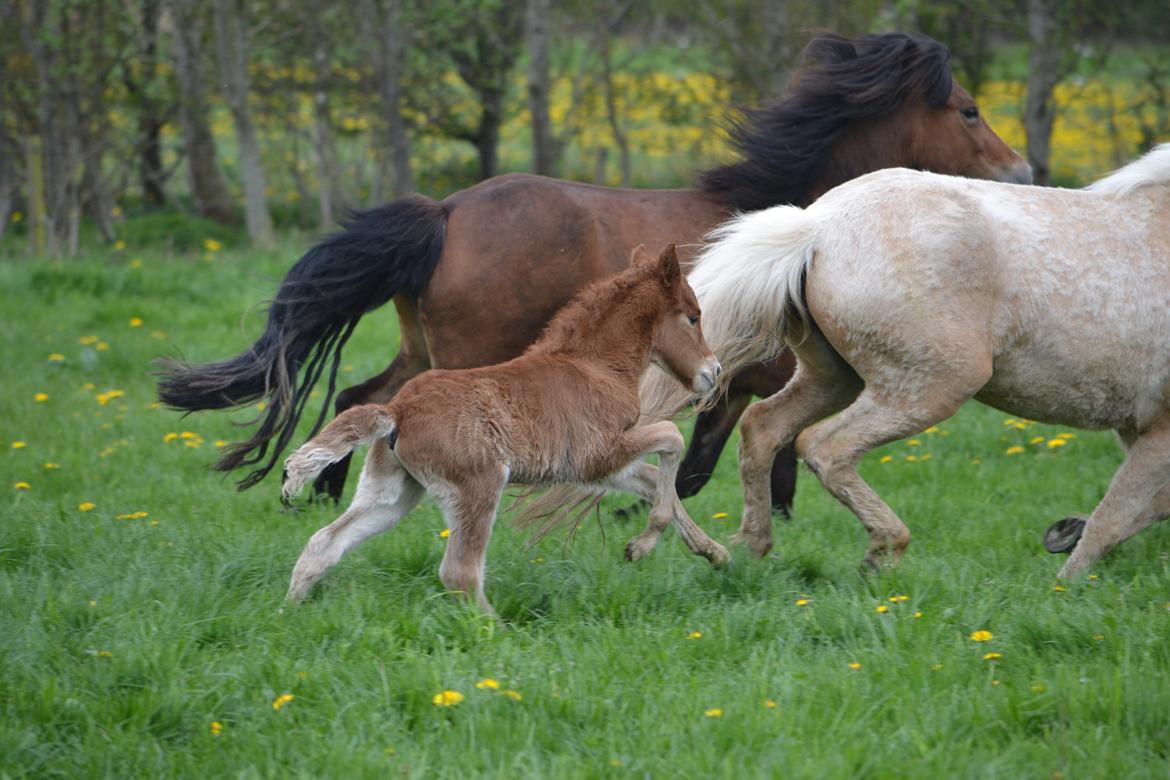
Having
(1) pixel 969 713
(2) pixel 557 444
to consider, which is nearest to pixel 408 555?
(2) pixel 557 444

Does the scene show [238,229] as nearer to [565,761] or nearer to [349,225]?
[349,225]

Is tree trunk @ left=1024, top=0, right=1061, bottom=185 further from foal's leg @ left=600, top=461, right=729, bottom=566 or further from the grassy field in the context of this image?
foal's leg @ left=600, top=461, right=729, bottom=566

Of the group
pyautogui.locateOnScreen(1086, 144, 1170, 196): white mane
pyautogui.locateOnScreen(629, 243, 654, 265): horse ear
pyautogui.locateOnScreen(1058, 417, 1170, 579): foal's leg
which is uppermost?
pyautogui.locateOnScreen(1086, 144, 1170, 196): white mane

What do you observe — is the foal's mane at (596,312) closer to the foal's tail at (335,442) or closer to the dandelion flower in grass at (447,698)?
the foal's tail at (335,442)

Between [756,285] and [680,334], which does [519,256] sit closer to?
[680,334]

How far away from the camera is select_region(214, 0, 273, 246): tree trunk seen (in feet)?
41.8

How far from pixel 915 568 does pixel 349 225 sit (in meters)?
3.02

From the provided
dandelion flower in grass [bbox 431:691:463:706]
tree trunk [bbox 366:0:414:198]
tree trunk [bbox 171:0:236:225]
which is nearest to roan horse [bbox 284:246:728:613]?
dandelion flower in grass [bbox 431:691:463:706]

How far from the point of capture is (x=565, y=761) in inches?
121

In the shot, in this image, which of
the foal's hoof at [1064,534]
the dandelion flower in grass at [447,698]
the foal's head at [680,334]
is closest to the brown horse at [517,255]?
the foal's head at [680,334]

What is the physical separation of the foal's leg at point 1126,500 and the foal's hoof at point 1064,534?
432 mm

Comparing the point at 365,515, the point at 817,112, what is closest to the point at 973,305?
the point at 817,112

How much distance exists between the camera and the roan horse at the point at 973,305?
4.41 m

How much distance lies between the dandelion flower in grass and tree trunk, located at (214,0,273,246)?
1053cm
